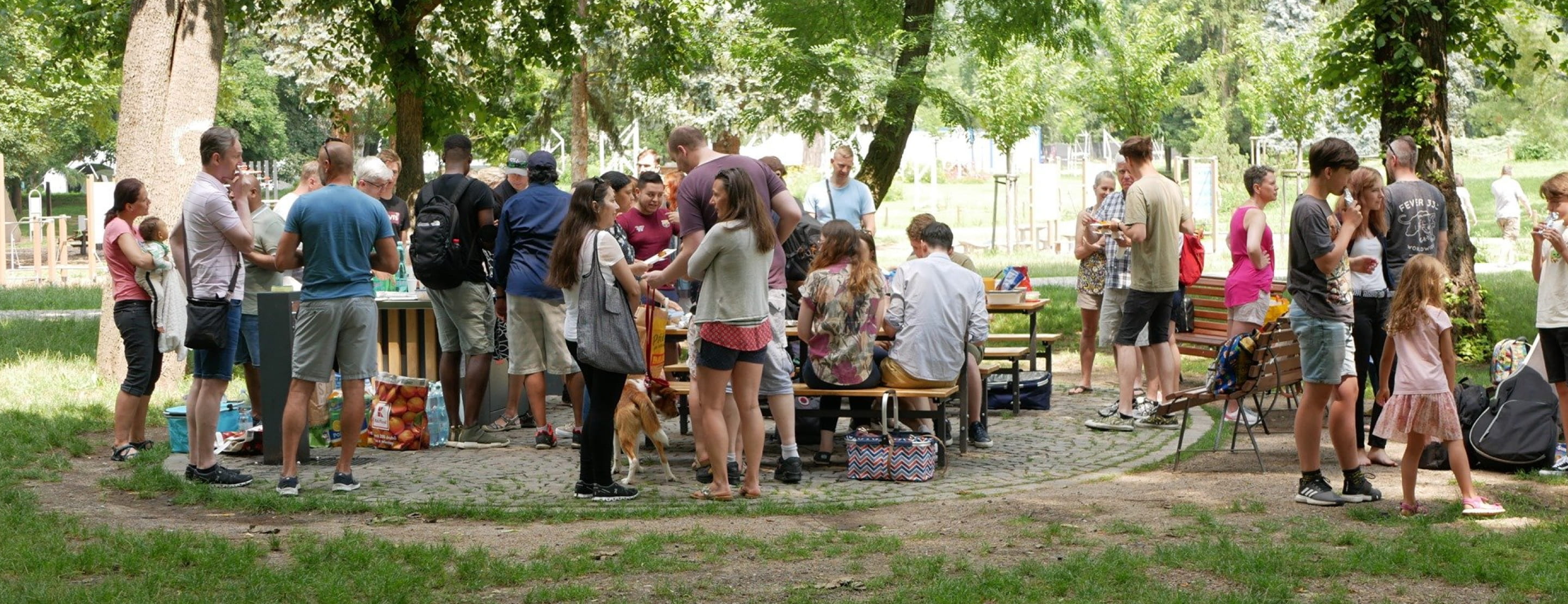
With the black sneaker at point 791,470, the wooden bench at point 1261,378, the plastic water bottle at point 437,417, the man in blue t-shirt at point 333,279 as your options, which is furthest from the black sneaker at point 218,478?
the wooden bench at point 1261,378

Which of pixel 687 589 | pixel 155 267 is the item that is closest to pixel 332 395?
pixel 155 267

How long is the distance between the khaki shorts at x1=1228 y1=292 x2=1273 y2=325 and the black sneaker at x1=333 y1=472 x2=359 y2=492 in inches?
220

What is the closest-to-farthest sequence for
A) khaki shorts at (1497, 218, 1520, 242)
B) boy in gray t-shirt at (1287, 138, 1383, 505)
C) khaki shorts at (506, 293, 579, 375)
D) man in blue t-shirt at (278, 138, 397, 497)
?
1. boy in gray t-shirt at (1287, 138, 1383, 505)
2. man in blue t-shirt at (278, 138, 397, 497)
3. khaki shorts at (506, 293, 579, 375)
4. khaki shorts at (1497, 218, 1520, 242)

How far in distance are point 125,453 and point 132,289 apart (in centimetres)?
102

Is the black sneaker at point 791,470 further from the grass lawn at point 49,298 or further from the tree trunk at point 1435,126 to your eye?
the grass lawn at point 49,298

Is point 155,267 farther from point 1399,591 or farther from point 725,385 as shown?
point 1399,591

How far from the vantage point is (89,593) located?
17.2 feet

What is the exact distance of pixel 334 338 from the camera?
719 cm

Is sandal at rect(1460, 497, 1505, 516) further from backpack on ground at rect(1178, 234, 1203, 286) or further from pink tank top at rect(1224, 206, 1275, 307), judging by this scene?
backpack on ground at rect(1178, 234, 1203, 286)

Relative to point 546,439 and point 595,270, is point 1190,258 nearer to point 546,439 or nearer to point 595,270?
point 546,439

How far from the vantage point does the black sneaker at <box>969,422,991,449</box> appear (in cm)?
904

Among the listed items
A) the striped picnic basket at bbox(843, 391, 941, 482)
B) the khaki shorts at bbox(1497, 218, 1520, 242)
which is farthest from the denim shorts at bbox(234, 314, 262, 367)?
the khaki shorts at bbox(1497, 218, 1520, 242)

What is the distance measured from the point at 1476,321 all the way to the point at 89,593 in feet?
37.6

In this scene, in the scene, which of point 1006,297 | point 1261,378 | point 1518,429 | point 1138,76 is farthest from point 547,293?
point 1138,76
